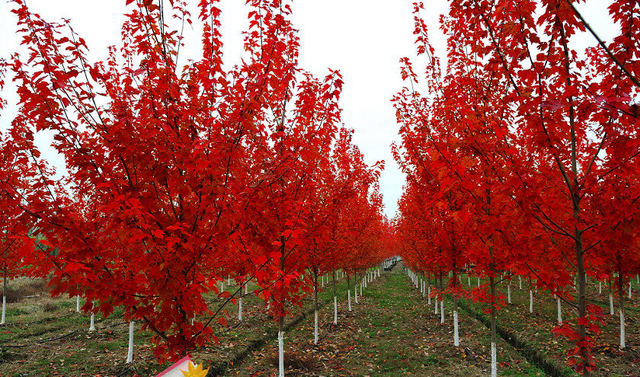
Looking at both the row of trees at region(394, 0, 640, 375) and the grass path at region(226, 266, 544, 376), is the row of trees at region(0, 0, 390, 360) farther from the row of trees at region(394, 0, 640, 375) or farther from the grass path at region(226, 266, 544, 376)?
Answer: the grass path at region(226, 266, 544, 376)

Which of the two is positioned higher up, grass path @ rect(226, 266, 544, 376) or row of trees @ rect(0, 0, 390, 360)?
row of trees @ rect(0, 0, 390, 360)

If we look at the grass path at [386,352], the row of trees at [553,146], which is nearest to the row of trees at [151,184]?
the row of trees at [553,146]

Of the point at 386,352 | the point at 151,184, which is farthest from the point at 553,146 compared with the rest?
the point at 386,352

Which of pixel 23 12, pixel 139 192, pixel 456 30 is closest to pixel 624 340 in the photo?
pixel 456 30

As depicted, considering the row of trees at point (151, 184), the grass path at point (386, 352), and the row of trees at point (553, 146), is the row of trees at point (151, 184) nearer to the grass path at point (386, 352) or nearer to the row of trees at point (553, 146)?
the row of trees at point (553, 146)

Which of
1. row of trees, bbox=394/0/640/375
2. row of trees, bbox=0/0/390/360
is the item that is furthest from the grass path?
row of trees, bbox=0/0/390/360

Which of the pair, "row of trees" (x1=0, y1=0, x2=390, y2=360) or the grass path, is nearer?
"row of trees" (x1=0, y1=0, x2=390, y2=360)

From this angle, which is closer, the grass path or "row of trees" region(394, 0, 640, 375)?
"row of trees" region(394, 0, 640, 375)

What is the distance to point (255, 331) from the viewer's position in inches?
475

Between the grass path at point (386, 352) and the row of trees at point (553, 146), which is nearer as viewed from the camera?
the row of trees at point (553, 146)

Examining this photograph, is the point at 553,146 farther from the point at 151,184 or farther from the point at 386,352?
the point at 386,352

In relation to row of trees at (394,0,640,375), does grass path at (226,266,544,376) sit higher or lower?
lower

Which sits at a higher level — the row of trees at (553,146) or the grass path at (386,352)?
the row of trees at (553,146)

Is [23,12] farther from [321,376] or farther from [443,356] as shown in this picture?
[443,356]
